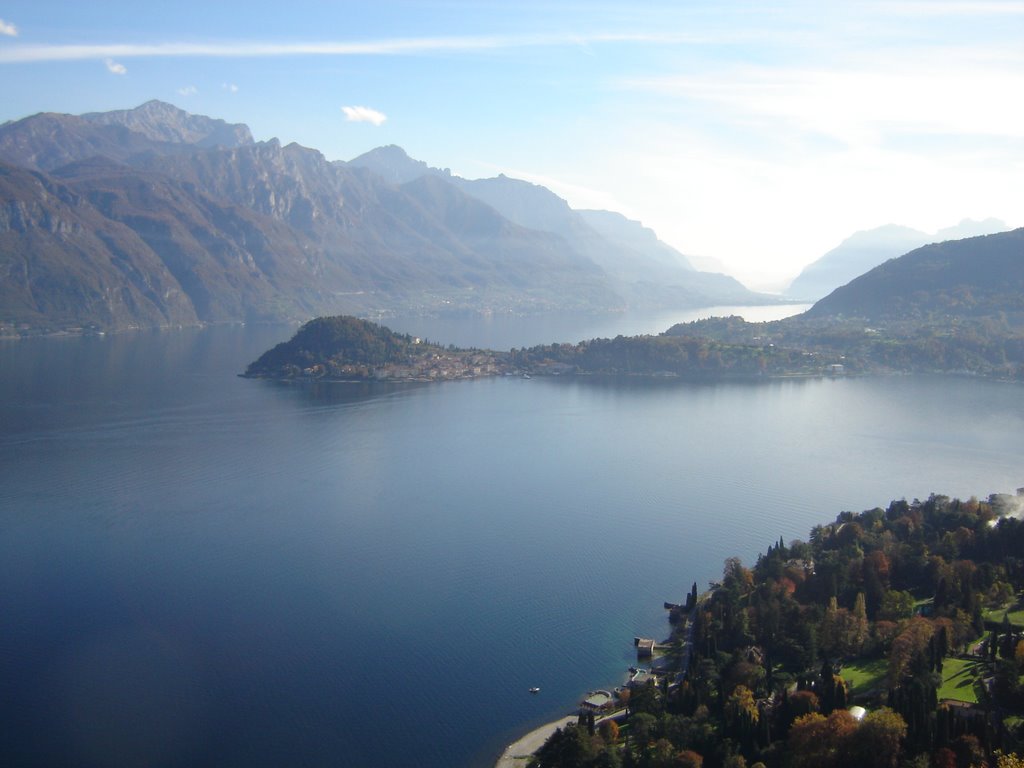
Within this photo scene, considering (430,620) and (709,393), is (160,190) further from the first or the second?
(430,620)

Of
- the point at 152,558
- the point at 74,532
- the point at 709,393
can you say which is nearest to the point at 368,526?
the point at 152,558

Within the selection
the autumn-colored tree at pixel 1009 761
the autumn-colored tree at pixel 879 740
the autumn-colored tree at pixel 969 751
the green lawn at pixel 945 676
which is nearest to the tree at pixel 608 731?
the autumn-colored tree at pixel 879 740

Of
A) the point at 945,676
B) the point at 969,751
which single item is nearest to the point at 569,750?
the point at 969,751

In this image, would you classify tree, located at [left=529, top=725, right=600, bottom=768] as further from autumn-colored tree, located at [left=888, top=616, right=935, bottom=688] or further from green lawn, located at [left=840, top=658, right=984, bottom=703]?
autumn-colored tree, located at [left=888, top=616, right=935, bottom=688]

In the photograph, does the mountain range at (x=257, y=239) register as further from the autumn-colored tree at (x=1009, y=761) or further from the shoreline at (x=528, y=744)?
the autumn-colored tree at (x=1009, y=761)

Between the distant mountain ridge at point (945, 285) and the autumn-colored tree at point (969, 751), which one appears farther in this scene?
the distant mountain ridge at point (945, 285)

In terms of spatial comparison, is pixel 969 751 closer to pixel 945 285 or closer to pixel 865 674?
pixel 865 674

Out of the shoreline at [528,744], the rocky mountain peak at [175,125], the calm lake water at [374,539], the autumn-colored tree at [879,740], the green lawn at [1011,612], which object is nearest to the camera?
the autumn-colored tree at [879,740]

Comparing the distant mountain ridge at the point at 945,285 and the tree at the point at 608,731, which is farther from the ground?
the distant mountain ridge at the point at 945,285
